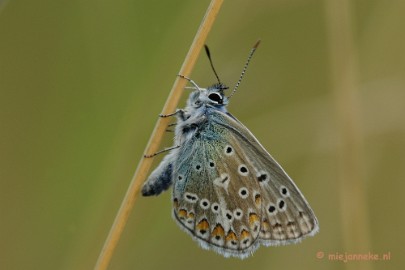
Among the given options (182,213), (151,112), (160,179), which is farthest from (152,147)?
(151,112)

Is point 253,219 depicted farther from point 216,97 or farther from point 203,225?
point 216,97

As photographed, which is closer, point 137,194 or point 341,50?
point 137,194

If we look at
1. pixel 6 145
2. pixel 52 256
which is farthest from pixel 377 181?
pixel 6 145

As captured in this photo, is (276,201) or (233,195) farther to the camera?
A: (233,195)

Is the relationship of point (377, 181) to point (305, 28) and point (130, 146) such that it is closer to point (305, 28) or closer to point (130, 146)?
point (305, 28)

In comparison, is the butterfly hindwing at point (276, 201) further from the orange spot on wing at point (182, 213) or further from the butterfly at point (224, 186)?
the orange spot on wing at point (182, 213)

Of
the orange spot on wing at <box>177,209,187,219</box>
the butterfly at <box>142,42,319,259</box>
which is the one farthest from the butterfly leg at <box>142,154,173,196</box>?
the orange spot on wing at <box>177,209,187,219</box>

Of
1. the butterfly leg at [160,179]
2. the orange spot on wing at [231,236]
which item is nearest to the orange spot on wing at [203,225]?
the orange spot on wing at [231,236]
